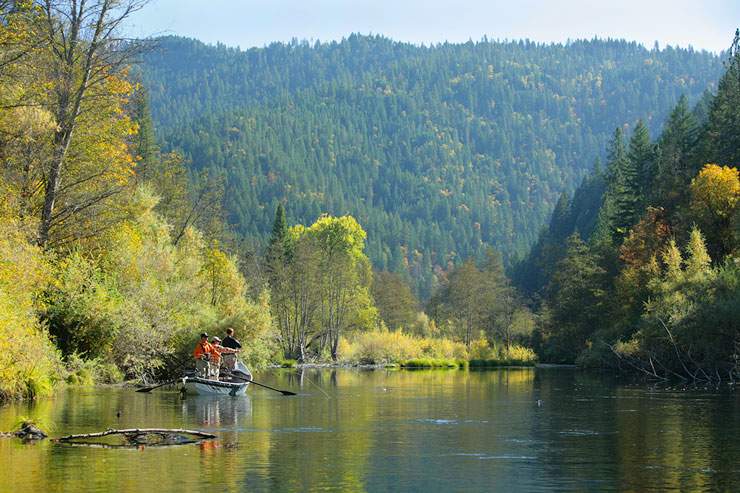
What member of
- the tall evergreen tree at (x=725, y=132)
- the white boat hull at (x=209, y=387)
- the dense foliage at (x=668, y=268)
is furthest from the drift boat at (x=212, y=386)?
the tall evergreen tree at (x=725, y=132)

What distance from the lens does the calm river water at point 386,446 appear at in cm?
1377

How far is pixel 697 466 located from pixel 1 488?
12354 mm

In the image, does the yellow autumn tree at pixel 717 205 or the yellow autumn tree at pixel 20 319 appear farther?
the yellow autumn tree at pixel 717 205

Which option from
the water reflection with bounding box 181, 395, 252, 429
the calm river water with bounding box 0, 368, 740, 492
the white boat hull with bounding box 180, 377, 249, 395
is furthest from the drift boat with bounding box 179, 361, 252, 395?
the calm river water with bounding box 0, 368, 740, 492

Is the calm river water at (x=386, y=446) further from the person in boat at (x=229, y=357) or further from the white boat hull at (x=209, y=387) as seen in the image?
the person in boat at (x=229, y=357)

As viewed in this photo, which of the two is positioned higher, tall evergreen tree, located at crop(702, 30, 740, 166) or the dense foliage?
tall evergreen tree, located at crop(702, 30, 740, 166)

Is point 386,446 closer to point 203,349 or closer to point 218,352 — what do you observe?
point 203,349

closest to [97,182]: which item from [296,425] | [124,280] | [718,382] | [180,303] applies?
[124,280]

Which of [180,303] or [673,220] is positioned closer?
[180,303]

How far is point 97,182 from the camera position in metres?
36.2

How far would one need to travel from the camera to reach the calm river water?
1377 centimetres

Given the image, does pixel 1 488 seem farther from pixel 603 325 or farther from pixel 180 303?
pixel 603 325

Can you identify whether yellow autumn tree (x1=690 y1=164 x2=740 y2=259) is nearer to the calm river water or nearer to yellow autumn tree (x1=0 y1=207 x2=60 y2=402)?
the calm river water

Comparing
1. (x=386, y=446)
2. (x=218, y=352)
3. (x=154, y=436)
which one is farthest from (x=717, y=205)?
(x=154, y=436)
